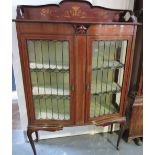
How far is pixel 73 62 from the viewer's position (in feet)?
4.84

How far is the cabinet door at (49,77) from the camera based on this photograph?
1439 mm

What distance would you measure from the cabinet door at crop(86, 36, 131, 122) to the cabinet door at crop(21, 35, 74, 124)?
0.57 ft

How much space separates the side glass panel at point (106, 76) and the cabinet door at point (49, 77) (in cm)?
24

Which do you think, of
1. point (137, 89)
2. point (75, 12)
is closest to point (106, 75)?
point (137, 89)

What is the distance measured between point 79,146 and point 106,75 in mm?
976

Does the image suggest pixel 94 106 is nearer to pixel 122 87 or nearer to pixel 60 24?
pixel 122 87

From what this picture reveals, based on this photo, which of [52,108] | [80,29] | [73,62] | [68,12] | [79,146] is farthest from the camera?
[79,146]

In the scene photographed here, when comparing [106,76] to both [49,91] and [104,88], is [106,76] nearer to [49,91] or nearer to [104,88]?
[104,88]

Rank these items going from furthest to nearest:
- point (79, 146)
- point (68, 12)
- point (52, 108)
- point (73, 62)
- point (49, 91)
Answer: point (79, 146) → point (52, 108) → point (49, 91) → point (68, 12) → point (73, 62)

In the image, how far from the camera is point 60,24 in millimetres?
1338

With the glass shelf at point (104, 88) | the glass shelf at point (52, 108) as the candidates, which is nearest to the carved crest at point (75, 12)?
the glass shelf at point (104, 88)

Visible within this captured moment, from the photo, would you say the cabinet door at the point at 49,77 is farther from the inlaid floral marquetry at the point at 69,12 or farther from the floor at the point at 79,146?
the floor at the point at 79,146

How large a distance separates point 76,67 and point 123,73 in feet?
1.56
